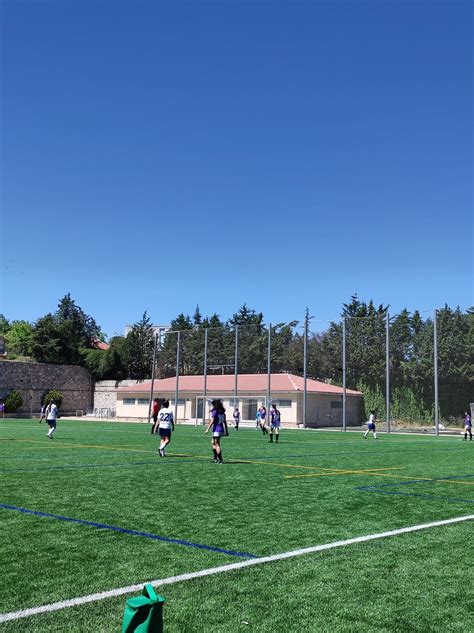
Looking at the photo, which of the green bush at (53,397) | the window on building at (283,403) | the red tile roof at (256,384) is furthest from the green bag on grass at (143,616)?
the green bush at (53,397)

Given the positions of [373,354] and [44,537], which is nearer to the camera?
[44,537]

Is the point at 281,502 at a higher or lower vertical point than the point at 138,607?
lower

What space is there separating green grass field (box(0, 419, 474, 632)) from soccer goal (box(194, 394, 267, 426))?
4068 cm

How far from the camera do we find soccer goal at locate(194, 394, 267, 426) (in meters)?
55.9

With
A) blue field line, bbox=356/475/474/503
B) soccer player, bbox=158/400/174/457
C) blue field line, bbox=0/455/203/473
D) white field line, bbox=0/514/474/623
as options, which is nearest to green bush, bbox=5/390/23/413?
soccer player, bbox=158/400/174/457

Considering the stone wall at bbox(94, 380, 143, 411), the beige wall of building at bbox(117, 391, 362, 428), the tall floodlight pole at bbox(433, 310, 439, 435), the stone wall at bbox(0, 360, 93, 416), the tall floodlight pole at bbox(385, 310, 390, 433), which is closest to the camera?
the tall floodlight pole at bbox(433, 310, 439, 435)

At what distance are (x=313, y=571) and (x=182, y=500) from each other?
4.80 metres

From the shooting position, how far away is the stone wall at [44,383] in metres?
70.8

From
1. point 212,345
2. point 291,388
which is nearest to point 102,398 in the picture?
point 212,345

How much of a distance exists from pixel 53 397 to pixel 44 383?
2.52m

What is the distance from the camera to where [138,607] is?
116 inches

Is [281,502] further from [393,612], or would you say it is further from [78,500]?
[393,612]

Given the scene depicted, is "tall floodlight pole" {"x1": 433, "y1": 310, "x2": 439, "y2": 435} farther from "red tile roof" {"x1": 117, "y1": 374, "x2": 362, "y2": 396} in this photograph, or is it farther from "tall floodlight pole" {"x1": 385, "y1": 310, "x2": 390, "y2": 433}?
"red tile roof" {"x1": 117, "y1": 374, "x2": 362, "y2": 396}

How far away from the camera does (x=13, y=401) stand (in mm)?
69625
